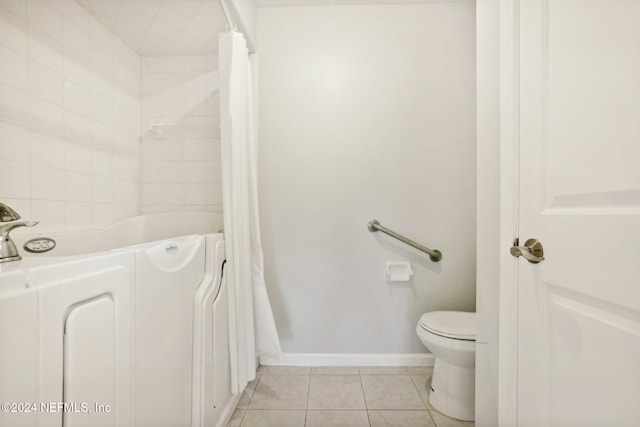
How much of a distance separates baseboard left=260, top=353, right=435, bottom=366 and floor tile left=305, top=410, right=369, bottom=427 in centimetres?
42

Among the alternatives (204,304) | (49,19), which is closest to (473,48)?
(204,304)

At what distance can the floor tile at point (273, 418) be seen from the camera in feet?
4.00

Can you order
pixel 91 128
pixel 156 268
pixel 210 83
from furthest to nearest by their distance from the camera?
pixel 210 83 < pixel 91 128 < pixel 156 268

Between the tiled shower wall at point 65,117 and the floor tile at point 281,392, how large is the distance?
1.36m

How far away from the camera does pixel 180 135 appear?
6.41 ft

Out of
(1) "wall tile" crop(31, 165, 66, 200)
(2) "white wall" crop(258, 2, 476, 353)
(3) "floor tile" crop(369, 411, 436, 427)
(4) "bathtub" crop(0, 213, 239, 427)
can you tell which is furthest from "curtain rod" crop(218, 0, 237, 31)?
(3) "floor tile" crop(369, 411, 436, 427)

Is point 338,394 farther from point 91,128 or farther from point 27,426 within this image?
point 91,128

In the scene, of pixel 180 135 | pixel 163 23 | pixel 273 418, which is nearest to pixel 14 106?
pixel 180 135

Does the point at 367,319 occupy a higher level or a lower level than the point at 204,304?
lower

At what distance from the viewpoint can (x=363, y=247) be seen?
1.73 metres

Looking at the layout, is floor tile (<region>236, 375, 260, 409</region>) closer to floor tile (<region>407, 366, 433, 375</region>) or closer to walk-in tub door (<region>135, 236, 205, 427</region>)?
walk-in tub door (<region>135, 236, 205, 427</region>)

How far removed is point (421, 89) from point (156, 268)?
5.72 feet

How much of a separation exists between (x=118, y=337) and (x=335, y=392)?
46.7 inches

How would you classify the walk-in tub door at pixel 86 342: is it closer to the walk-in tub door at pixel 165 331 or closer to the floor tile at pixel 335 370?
the walk-in tub door at pixel 165 331
